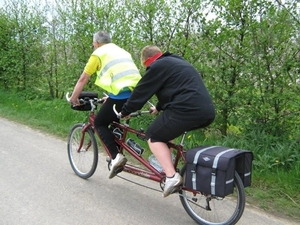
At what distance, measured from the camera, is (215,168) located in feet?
10.2

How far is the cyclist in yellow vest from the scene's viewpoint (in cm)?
415

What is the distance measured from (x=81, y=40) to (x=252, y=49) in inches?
180

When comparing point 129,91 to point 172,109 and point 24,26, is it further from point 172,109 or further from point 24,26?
point 24,26

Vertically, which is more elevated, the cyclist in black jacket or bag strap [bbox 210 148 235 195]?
the cyclist in black jacket

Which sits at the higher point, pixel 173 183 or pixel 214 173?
pixel 214 173

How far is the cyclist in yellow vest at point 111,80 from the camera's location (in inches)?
163

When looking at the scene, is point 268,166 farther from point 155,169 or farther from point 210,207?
point 155,169

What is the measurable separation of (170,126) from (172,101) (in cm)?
25

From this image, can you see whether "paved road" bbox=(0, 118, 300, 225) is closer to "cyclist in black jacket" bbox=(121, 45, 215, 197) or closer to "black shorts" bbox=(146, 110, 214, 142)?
"cyclist in black jacket" bbox=(121, 45, 215, 197)

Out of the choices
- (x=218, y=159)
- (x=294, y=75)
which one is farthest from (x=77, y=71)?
(x=218, y=159)

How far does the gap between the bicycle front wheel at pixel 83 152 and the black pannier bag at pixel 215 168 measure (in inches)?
67.6

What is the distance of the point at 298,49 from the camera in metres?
4.87

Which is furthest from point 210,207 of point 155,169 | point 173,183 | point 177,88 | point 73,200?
point 73,200

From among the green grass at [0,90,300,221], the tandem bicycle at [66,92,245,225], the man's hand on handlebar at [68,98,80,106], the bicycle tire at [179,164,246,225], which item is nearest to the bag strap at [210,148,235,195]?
the tandem bicycle at [66,92,245,225]
